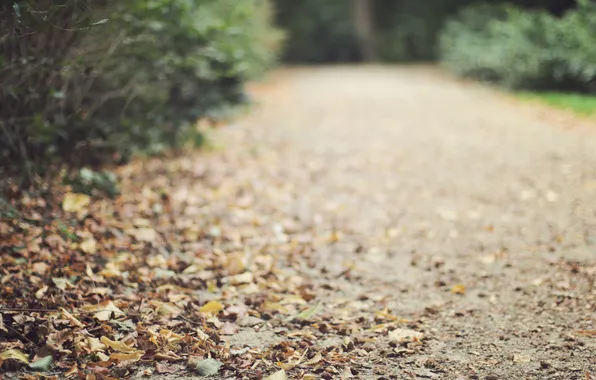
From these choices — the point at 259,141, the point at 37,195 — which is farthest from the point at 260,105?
the point at 37,195

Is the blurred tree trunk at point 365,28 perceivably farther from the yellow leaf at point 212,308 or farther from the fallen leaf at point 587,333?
the fallen leaf at point 587,333

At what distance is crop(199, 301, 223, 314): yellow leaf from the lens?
390 centimetres

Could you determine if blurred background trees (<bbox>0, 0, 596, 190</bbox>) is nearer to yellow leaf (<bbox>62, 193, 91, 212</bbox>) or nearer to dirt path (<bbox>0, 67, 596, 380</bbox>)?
yellow leaf (<bbox>62, 193, 91, 212</bbox>)

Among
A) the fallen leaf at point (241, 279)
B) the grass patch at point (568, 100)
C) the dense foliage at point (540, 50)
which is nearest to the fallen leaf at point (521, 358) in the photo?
the fallen leaf at point (241, 279)

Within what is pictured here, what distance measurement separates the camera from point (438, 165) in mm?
8219

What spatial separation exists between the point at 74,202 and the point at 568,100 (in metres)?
10.7

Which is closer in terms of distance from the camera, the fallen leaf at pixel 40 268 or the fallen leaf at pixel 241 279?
the fallen leaf at pixel 40 268

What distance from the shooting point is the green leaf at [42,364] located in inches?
121

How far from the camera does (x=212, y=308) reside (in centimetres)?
393

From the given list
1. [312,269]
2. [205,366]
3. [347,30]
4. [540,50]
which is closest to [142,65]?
[312,269]

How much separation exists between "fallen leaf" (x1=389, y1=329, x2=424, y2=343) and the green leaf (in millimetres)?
1823

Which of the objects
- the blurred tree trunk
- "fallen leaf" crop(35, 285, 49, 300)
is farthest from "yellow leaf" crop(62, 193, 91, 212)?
the blurred tree trunk

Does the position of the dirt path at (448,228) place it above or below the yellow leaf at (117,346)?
below

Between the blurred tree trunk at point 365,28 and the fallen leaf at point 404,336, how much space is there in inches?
1371
